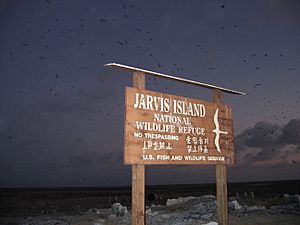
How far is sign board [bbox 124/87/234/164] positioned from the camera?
654 centimetres

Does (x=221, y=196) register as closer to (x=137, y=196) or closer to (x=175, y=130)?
(x=175, y=130)

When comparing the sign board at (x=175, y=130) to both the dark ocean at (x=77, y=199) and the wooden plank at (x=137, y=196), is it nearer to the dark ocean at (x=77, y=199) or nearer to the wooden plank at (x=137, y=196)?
the wooden plank at (x=137, y=196)

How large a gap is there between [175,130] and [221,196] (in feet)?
8.80

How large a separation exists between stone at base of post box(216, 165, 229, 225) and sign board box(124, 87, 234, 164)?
0.92 feet

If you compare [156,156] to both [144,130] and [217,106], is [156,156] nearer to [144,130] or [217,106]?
[144,130]

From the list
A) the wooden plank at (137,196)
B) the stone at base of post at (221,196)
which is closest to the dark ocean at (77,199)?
the stone at base of post at (221,196)

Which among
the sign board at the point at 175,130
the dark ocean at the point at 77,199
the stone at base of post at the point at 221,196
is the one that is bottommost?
the dark ocean at the point at 77,199

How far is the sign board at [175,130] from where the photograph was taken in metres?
6.54

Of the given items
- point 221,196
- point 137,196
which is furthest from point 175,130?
point 221,196

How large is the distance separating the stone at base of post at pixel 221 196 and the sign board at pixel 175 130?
281 mm

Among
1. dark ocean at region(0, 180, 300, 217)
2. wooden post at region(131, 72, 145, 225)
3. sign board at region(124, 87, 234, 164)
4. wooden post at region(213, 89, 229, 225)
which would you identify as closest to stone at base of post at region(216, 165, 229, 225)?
wooden post at region(213, 89, 229, 225)

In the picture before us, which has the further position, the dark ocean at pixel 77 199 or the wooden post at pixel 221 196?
the dark ocean at pixel 77 199

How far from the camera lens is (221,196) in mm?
8797

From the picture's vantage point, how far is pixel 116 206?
20297 mm
